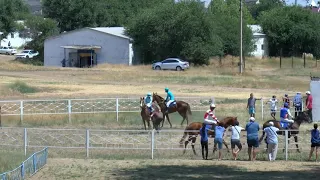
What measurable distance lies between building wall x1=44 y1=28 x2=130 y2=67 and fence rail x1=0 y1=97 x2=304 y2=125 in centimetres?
4073

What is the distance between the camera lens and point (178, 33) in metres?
77.5

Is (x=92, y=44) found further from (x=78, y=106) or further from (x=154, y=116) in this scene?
(x=154, y=116)

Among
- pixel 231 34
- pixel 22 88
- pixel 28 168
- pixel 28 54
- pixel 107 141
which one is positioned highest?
pixel 231 34

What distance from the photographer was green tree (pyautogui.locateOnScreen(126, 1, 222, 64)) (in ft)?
254

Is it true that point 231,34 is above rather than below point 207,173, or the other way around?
above

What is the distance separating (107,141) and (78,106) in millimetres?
11618

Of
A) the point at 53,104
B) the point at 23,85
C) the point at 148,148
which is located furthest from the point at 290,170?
the point at 23,85

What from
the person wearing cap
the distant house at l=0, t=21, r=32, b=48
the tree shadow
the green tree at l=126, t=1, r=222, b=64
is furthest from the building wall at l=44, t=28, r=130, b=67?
the tree shadow

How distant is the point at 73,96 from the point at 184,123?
13.4 metres

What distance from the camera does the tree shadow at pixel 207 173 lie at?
18.3 m

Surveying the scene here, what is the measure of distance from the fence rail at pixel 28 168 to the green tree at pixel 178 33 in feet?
187

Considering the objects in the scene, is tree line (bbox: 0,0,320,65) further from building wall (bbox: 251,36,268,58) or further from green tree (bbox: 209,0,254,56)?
building wall (bbox: 251,36,268,58)

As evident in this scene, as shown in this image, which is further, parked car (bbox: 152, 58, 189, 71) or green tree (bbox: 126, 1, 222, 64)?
green tree (bbox: 126, 1, 222, 64)

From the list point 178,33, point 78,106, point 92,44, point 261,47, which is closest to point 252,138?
point 78,106
